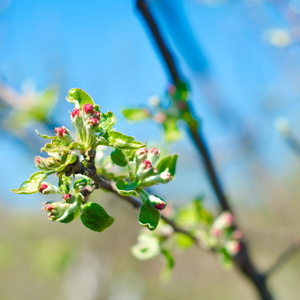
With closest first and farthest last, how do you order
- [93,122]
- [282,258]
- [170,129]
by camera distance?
[93,122], [170,129], [282,258]

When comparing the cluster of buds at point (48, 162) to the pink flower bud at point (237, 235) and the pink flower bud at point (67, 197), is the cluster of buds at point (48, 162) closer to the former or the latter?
the pink flower bud at point (67, 197)

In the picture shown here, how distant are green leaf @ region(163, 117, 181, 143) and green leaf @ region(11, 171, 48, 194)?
1.00m

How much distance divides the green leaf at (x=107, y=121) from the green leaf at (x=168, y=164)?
0.22 metres

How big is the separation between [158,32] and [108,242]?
4.88 m

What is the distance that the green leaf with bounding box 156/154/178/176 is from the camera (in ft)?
3.34

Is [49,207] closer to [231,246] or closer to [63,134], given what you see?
[63,134]

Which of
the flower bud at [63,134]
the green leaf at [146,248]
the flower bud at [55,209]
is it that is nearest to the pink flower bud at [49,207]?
the flower bud at [55,209]

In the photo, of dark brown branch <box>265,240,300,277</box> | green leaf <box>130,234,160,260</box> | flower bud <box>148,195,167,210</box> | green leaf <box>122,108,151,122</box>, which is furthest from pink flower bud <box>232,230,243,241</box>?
flower bud <box>148,195,167,210</box>

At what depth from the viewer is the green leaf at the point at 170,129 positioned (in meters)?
1.77

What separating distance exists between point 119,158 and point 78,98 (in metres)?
0.20

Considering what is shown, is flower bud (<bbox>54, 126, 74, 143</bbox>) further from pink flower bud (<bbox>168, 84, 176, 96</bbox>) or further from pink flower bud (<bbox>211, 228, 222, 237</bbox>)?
pink flower bud (<bbox>211, 228, 222, 237</bbox>)

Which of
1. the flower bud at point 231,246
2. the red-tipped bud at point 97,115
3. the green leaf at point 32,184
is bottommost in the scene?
the flower bud at point 231,246

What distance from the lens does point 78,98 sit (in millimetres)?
878

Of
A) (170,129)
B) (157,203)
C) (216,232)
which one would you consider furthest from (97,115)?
(216,232)
